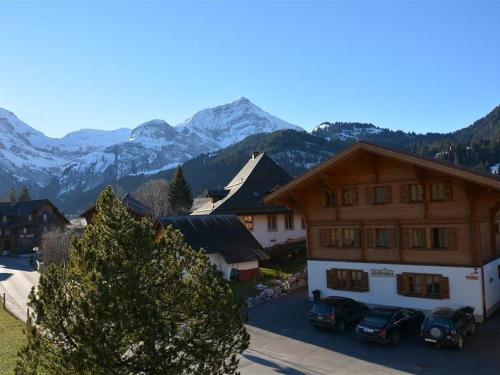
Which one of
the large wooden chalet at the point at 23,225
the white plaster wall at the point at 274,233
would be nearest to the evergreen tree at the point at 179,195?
the large wooden chalet at the point at 23,225

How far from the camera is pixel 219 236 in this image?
3816 cm

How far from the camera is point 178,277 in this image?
1030 centimetres

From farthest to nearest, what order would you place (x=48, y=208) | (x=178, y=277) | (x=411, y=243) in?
1. (x=48, y=208)
2. (x=411, y=243)
3. (x=178, y=277)

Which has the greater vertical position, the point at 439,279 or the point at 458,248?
the point at 458,248

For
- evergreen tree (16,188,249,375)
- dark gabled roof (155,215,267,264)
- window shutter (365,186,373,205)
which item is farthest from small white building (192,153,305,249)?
evergreen tree (16,188,249,375)

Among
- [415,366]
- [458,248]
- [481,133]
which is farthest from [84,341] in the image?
[481,133]

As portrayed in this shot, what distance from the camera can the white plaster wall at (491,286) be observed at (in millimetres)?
25008

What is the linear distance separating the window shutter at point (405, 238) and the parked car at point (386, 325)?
4703 mm

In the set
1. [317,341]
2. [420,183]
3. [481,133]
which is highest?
[481,133]

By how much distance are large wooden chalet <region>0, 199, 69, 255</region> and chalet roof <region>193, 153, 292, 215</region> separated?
4763 cm

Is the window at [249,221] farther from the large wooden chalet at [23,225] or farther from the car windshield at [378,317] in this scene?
the large wooden chalet at [23,225]

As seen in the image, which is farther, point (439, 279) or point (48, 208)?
point (48, 208)

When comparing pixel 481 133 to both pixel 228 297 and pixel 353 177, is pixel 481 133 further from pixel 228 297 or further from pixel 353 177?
pixel 228 297

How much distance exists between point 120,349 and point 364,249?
2174cm
